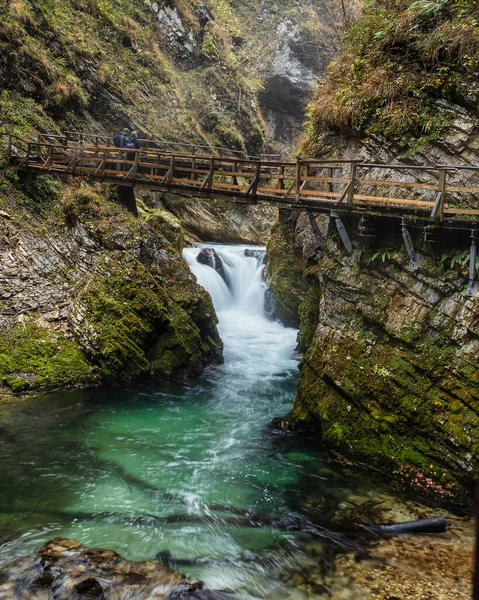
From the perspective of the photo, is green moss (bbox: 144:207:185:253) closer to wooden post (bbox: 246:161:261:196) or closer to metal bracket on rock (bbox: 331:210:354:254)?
wooden post (bbox: 246:161:261:196)

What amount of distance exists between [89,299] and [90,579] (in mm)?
9335

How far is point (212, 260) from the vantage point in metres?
22.3

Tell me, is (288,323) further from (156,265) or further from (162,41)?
(162,41)

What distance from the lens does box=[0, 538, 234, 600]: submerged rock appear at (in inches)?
208

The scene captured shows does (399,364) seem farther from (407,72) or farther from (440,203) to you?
(407,72)

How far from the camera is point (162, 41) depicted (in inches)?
1199

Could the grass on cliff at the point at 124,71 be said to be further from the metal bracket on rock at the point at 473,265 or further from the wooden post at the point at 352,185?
the metal bracket on rock at the point at 473,265

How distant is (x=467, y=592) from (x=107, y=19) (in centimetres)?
3201

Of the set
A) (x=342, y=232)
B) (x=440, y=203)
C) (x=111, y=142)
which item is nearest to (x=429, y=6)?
(x=440, y=203)

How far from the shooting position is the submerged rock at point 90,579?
5281mm

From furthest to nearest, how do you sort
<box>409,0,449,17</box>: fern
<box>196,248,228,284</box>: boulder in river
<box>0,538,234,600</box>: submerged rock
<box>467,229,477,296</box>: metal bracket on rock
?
1. <box>196,248,228,284</box>: boulder in river
2. <box>409,0,449,17</box>: fern
3. <box>467,229,477,296</box>: metal bracket on rock
4. <box>0,538,234,600</box>: submerged rock

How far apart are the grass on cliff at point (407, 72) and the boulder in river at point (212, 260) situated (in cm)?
1089

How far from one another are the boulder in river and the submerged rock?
55.7 ft

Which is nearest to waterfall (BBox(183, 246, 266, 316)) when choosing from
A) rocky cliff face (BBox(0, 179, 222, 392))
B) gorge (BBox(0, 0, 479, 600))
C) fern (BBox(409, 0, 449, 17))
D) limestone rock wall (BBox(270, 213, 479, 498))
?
gorge (BBox(0, 0, 479, 600))
